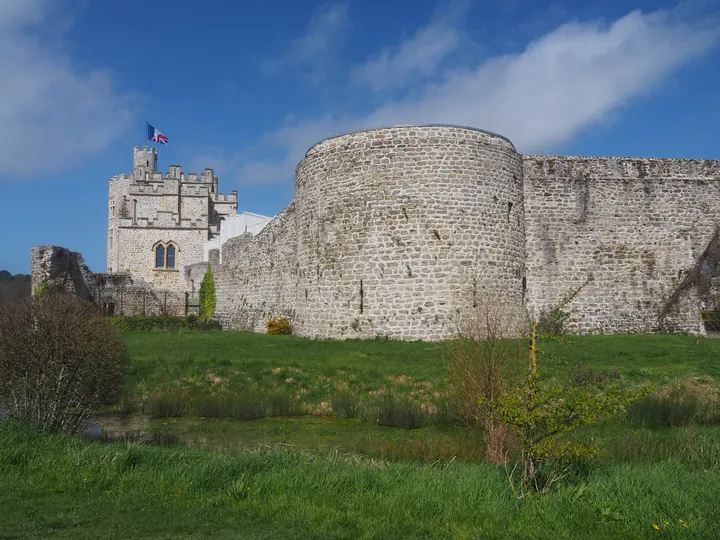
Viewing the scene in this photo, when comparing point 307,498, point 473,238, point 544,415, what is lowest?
point 307,498

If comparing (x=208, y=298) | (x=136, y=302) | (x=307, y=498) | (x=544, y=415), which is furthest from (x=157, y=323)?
(x=544, y=415)

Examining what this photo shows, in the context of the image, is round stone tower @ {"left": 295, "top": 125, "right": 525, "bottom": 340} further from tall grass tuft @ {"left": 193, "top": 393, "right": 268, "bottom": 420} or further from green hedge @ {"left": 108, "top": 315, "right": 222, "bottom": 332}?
green hedge @ {"left": 108, "top": 315, "right": 222, "bottom": 332}

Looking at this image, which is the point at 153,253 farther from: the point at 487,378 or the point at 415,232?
the point at 487,378

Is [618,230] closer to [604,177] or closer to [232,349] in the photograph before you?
[604,177]

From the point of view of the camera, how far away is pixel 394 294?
18734mm

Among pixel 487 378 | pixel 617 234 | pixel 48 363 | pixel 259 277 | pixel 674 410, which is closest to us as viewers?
pixel 48 363

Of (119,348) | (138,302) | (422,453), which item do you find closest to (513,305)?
(422,453)

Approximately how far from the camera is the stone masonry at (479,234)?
18.6m

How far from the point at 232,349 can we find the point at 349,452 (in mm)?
10025

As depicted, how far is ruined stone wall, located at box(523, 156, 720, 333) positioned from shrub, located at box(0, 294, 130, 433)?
1564 cm

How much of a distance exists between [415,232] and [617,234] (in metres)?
8.27

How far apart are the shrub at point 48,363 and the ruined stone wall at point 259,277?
1250 cm

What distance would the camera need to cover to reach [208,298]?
1359 inches

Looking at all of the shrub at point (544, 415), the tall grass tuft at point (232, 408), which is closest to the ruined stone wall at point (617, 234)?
the tall grass tuft at point (232, 408)
